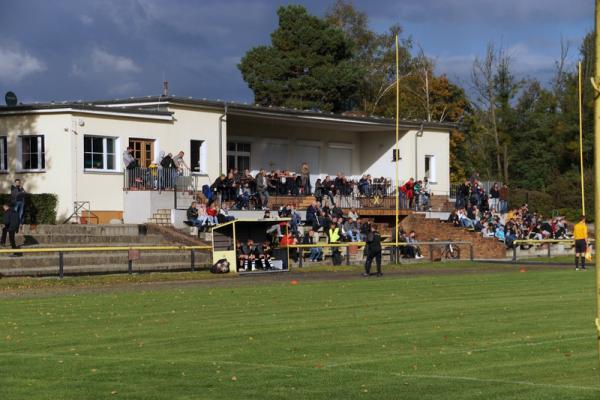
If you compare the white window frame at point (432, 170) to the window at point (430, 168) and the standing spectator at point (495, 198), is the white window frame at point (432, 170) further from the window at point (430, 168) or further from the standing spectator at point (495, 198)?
the standing spectator at point (495, 198)

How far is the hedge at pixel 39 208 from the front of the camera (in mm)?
43625

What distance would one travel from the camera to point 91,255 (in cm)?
3669

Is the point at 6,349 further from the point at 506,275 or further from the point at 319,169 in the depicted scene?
the point at 319,169

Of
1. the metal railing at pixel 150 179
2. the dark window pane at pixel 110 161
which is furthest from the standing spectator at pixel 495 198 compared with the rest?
the dark window pane at pixel 110 161

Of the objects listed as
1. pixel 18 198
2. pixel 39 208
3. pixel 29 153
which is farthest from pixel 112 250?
pixel 29 153

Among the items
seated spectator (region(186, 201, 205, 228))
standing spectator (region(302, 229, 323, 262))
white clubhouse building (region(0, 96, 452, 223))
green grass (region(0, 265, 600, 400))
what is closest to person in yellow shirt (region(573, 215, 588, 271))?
A: standing spectator (region(302, 229, 323, 262))

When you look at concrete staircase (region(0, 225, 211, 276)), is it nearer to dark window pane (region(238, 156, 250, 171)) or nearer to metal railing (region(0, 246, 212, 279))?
metal railing (region(0, 246, 212, 279))

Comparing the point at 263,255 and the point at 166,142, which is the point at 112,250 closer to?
the point at 263,255

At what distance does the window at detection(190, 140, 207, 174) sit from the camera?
50750 millimetres

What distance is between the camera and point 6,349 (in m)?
16.6

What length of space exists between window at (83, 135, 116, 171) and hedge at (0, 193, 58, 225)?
2.32 meters

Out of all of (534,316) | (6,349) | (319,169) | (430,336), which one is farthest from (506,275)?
(319,169)

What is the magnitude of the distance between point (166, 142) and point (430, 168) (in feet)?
64.0

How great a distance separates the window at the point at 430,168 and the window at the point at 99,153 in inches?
870
